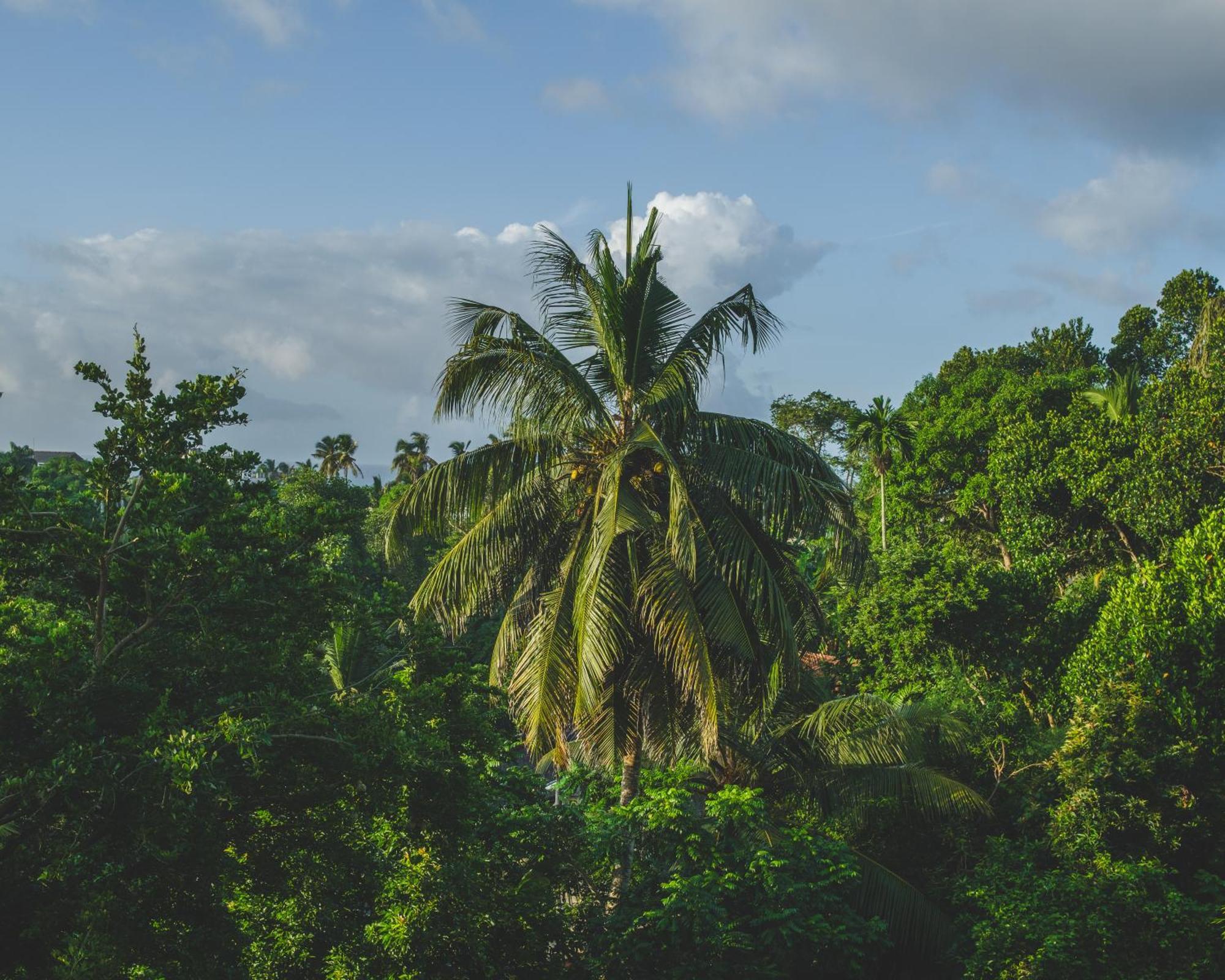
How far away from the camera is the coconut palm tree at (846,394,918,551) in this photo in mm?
36003

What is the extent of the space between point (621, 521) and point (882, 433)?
27.8 metres

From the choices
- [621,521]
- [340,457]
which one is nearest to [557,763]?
[621,521]

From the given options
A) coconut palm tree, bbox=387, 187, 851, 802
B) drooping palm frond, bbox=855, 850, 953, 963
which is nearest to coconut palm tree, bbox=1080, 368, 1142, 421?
drooping palm frond, bbox=855, 850, 953, 963

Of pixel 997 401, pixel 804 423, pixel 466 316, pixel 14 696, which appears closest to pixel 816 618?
pixel 466 316

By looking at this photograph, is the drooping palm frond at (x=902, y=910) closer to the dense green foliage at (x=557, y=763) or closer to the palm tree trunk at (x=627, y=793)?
the dense green foliage at (x=557, y=763)

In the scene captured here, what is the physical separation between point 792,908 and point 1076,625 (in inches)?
466

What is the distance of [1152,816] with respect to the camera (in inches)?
551

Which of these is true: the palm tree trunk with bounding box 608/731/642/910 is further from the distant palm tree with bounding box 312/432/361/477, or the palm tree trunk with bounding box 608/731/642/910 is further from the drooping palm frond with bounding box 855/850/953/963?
the distant palm tree with bounding box 312/432/361/477

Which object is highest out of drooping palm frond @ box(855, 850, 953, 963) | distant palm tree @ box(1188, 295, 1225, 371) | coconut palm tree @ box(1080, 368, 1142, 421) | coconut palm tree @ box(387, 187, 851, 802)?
distant palm tree @ box(1188, 295, 1225, 371)

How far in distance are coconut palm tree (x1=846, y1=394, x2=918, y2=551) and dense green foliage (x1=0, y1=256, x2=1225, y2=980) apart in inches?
635

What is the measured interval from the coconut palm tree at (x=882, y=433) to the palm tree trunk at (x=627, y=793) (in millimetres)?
26142

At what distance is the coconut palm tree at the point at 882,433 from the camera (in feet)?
118

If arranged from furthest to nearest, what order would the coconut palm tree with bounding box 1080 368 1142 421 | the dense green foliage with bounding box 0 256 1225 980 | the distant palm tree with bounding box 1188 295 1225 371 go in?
the coconut palm tree with bounding box 1080 368 1142 421 < the distant palm tree with bounding box 1188 295 1225 371 < the dense green foliage with bounding box 0 256 1225 980

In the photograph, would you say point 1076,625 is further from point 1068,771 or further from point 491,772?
point 491,772
